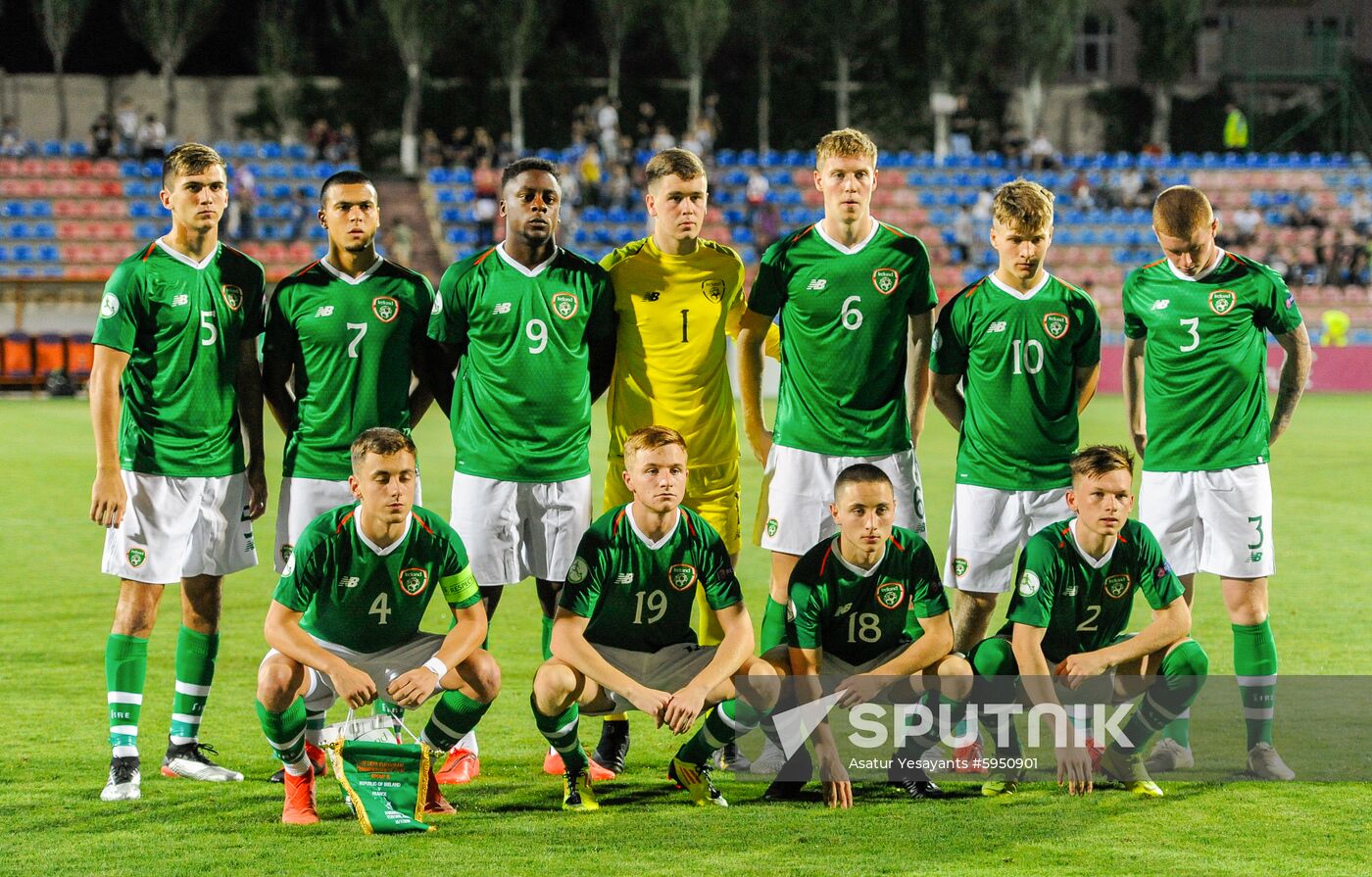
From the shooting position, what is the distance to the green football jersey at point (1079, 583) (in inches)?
201

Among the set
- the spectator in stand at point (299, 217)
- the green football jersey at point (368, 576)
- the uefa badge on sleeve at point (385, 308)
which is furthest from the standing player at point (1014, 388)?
the spectator in stand at point (299, 217)

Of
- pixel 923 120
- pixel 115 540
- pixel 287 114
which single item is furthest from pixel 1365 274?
pixel 115 540

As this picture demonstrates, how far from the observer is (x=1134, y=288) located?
5.67 metres

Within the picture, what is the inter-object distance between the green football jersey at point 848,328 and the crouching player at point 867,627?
46 centimetres

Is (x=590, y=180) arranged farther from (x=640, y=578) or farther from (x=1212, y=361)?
(x=640, y=578)

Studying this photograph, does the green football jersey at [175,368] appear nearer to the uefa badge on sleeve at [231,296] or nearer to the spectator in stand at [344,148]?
the uefa badge on sleeve at [231,296]

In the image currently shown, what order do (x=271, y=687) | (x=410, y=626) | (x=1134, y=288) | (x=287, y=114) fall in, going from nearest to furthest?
1. (x=271, y=687)
2. (x=410, y=626)
3. (x=1134, y=288)
4. (x=287, y=114)

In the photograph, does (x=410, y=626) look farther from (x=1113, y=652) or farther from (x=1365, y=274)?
(x=1365, y=274)

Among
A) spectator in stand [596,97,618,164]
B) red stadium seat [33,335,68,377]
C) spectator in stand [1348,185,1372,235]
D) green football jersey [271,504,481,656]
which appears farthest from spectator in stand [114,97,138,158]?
green football jersey [271,504,481,656]

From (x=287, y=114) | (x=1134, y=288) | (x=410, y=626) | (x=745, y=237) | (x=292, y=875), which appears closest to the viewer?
(x=292, y=875)

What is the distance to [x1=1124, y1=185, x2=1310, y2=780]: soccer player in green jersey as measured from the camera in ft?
18.0

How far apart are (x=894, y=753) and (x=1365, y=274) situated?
30.4 m

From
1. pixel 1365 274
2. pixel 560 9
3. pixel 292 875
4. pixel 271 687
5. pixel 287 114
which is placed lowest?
pixel 292 875

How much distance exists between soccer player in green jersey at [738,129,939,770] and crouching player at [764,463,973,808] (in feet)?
1.27
